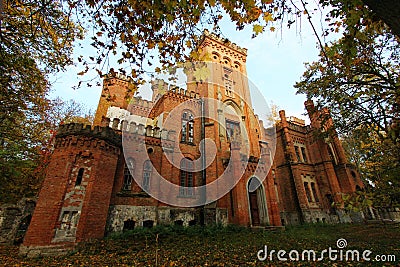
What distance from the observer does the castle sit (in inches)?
426

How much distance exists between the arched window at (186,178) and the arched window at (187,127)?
206cm

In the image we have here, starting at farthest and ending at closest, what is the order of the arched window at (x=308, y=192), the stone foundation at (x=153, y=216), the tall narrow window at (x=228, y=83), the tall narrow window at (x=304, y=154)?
the tall narrow window at (x=304, y=154), the arched window at (x=308, y=192), the tall narrow window at (x=228, y=83), the stone foundation at (x=153, y=216)

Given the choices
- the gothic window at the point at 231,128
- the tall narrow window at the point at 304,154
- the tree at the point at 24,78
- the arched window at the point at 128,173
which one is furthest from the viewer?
the tall narrow window at the point at 304,154

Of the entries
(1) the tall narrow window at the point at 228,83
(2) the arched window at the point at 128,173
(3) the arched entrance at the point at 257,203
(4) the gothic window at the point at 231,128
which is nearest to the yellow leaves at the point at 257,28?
(2) the arched window at the point at 128,173

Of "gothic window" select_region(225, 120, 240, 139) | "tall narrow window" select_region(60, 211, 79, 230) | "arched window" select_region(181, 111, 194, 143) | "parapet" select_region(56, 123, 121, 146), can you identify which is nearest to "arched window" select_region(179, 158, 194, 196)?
"arched window" select_region(181, 111, 194, 143)

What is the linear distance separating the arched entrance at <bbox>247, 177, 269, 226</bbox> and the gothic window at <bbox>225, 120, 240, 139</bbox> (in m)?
4.79

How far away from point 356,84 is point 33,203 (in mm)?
21070

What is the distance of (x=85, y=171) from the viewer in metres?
11.7

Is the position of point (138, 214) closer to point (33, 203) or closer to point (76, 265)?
Answer: point (76, 265)

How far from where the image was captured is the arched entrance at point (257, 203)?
53.0 feet

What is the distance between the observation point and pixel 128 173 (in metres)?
14.5

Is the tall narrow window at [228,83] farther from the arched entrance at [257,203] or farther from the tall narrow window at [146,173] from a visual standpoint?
the tall narrow window at [146,173]

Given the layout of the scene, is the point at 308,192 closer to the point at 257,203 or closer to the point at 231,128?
the point at 257,203

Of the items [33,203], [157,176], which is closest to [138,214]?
[157,176]
